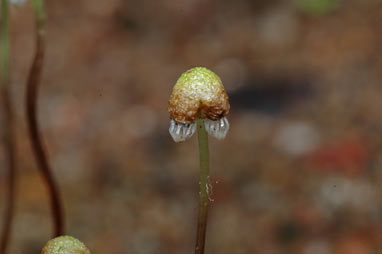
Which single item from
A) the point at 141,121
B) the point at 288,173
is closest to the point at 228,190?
the point at 288,173

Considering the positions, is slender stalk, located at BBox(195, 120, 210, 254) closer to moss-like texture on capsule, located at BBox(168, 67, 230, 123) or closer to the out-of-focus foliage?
moss-like texture on capsule, located at BBox(168, 67, 230, 123)

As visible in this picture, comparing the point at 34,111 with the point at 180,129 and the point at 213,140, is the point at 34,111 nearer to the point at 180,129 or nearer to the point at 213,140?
the point at 180,129

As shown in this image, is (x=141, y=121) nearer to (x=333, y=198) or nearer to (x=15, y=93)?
(x=15, y=93)

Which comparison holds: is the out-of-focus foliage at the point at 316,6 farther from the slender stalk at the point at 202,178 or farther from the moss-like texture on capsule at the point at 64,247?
the moss-like texture on capsule at the point at 64,247

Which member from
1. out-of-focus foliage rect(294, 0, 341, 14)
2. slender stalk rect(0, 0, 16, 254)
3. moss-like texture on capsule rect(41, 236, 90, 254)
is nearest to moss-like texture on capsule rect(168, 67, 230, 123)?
moss-like texture on capsule rect(41, 236, 90, 254)

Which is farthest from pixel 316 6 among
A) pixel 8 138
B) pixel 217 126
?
pixel 217 126
